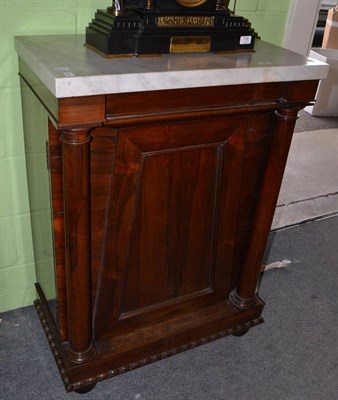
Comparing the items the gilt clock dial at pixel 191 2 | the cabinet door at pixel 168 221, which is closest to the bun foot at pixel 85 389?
the cabinet door at pixel 168 221

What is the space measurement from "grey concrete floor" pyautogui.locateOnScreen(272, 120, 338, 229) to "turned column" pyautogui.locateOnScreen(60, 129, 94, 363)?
1.39m

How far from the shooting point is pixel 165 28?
116cm

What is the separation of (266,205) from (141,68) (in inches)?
25.8

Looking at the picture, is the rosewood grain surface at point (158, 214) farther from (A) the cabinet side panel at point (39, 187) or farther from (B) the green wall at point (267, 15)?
(B) the green wall at point (267, 15)

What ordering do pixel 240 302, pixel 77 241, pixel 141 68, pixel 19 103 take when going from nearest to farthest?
pixel 141 68 → pixel 77 241 → pixel 19 103 → pixel 240 302

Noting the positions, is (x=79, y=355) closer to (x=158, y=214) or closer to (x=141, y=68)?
(x=158, y=214)

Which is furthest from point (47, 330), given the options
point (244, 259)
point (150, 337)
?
point (244, 259)

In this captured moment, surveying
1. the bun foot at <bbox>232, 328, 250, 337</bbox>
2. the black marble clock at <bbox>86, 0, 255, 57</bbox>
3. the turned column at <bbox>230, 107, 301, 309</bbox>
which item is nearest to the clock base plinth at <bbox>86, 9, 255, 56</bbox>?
the black marble clock at <bbox>86, 0, 255, 57</bbox>

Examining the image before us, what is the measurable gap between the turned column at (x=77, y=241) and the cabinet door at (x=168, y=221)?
63 millimetres

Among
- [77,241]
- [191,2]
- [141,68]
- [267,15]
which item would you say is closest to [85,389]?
[77,241]

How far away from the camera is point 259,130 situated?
1370 mm

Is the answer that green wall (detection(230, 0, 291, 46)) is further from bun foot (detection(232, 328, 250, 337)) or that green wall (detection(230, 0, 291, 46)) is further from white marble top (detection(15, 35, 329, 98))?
bun foot (detection(232, 328, 250, 337))

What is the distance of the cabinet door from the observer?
1.22 metres

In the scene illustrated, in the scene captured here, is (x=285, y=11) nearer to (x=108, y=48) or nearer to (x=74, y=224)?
(x=108, y=48)
